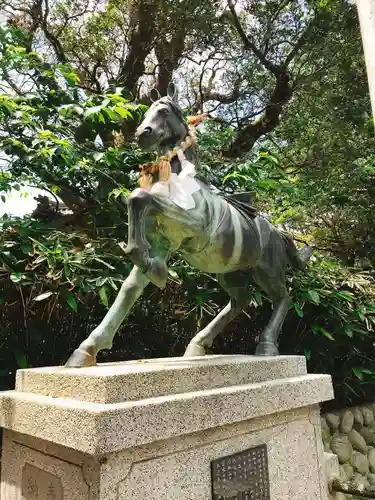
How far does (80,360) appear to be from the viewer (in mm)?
2137

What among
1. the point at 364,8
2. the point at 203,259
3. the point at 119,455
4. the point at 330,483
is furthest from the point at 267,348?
the point at 364,8

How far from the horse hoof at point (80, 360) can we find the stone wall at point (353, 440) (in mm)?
3562

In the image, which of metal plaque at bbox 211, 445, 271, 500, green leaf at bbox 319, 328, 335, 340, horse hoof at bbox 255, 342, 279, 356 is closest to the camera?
metal plaque at bbox 211, 445, 271, 500

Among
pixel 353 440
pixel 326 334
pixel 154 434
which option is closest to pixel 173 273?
pixel 326 334

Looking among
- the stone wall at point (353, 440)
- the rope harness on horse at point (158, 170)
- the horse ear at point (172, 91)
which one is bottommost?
the stone wall at point (353, 440)

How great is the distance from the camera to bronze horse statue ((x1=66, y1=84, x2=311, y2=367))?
215 cm

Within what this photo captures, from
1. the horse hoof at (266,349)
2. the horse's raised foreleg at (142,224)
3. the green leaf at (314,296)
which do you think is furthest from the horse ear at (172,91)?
the green leaf at (314,296)

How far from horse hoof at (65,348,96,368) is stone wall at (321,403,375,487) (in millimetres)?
3562

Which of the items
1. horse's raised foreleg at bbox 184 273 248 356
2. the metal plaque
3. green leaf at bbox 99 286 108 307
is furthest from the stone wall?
green leaf at bbox 99 286 108 307

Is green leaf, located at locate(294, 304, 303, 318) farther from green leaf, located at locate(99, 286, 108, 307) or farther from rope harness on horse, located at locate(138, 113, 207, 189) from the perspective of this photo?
rope harness on horse, located at locate(138, 113, 207, 189)

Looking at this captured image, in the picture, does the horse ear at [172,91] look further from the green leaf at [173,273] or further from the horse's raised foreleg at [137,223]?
the green leaf at [173,273]

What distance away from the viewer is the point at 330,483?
12.0 ft

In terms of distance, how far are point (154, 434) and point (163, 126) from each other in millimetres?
1598

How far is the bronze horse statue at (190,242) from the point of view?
215cm
